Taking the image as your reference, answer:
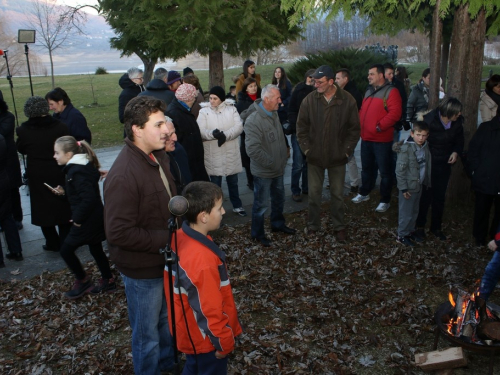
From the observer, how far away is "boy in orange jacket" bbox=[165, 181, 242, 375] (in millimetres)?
2795

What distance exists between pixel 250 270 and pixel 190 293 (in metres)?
3.02

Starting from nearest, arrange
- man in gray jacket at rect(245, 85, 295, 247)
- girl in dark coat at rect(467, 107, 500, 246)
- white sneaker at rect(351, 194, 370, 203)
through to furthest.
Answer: girl in dark coat at rect(467, 107, 500, 246) → man in gray jacket at rect(245, 85, 295, 247) → white sneaker at rect(351, 194, 370, 203)

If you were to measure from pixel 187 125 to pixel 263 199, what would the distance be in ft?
4.67

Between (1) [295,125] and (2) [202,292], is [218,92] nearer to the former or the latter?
(1) [295,125]

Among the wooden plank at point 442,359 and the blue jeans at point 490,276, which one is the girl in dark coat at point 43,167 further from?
the blue jeans at point 490,276

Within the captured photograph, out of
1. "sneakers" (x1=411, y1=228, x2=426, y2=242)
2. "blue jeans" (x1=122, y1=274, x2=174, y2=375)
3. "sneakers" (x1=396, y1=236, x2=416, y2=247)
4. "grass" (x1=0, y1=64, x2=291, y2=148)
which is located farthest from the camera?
"grass" (x1=0, y1=64, x2=291, y2=148)

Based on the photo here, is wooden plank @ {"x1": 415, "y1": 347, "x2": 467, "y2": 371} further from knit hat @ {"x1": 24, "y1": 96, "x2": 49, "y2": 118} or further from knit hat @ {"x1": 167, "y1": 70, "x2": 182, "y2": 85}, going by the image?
→ knit hat @ {"x1": 167, "y1": 70, "x2": 182, "y2": 85}

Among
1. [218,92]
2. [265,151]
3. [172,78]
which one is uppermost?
[172,78]

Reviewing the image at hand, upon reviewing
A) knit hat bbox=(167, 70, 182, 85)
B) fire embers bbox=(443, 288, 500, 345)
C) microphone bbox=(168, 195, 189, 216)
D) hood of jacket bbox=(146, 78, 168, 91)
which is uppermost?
knit hat bbox=(167, 70, 182, 85)

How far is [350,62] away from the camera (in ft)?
46.5

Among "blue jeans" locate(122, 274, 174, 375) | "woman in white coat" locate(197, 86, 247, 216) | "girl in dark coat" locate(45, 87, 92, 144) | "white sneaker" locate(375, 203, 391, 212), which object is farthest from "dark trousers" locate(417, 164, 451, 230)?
"girl in dark coat" locate(45, 87, 92, 144)

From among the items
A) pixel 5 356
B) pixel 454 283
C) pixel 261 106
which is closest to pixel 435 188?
pixel 454 283

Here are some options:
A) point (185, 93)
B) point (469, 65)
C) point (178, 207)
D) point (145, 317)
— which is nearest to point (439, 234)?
point (469, 65)

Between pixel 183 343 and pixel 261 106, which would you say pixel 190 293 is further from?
pixel 261 106
